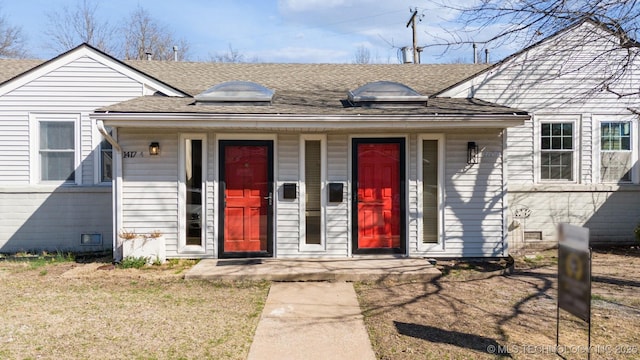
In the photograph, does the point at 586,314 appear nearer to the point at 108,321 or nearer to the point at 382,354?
the point at 382,354

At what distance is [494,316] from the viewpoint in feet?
16.1

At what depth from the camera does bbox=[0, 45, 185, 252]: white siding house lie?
28.5ft

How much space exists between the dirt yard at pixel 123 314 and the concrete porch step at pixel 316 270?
217 millimetres

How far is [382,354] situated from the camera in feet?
12.9

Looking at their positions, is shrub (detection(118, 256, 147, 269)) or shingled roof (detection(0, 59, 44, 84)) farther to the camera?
shingled roof (detection(0, 59, 44, 84))

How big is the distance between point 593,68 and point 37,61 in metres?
13.1

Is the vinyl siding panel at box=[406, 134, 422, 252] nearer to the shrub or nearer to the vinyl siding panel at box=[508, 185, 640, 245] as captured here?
the vinyl siding panel at box=[508, 185, 640, 245]

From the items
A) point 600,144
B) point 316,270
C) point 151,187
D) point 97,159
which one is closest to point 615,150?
point 600,144

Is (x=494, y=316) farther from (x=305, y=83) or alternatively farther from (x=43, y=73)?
(x=43, y=73)

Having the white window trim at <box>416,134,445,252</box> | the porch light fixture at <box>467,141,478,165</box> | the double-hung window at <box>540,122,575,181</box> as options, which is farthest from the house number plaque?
the double-hung window at <box>540,122,575,181</box>

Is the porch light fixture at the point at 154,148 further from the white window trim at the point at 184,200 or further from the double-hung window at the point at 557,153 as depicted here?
the double-hung window at the point at 557,153

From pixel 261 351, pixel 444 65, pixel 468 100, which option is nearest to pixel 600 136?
pixel 468 100

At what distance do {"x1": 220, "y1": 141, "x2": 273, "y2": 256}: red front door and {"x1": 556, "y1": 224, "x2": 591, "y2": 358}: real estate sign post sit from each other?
492cm

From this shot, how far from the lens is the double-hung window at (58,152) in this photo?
8828mm
